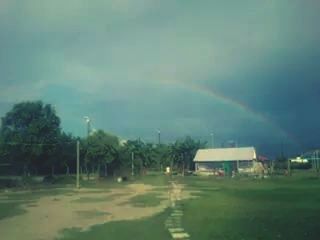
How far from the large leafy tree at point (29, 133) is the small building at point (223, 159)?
5534 cm

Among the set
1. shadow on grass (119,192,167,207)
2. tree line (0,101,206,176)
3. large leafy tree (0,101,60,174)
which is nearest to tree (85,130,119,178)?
tree line (0,101,206,176)

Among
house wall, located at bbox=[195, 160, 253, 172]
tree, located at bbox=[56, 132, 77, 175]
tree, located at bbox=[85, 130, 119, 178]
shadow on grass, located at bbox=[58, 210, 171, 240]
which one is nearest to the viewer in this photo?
shadow on grass, located at bbox=[58, 210, 171, 240]

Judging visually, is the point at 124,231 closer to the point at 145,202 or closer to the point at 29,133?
the point at 145,202

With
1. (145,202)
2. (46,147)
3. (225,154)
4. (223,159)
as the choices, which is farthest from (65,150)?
(225,154)

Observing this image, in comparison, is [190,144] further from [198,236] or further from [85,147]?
[198,236]

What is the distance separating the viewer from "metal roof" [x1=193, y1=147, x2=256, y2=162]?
125 m

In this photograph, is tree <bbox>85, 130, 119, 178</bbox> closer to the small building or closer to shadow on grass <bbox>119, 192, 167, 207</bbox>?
the small building

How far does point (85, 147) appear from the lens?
86812mm

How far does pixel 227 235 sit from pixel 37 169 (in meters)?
65.8

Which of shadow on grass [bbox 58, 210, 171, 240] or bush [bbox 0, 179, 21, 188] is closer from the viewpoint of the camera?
shadow on grass [bbox 58, 210, 171, 240]

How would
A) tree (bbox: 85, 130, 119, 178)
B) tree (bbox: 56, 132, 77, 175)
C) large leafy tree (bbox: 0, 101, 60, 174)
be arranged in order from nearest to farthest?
1. large leafy tree (bbox: 0, 101, 60, 174)
2. tree (bbox: 56, 132, 77, 175)
3. tree (bbox: 85, 130, 119, 178)

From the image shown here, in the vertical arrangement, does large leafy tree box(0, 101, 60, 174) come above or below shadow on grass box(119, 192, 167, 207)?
above

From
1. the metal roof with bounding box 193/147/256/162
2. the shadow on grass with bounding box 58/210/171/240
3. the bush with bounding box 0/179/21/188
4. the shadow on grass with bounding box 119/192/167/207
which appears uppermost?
the metal roof with bounding box 193/147/256/162

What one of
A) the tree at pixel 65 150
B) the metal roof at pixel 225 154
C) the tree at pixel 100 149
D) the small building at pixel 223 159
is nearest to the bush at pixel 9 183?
the tree at pixel 65 150
